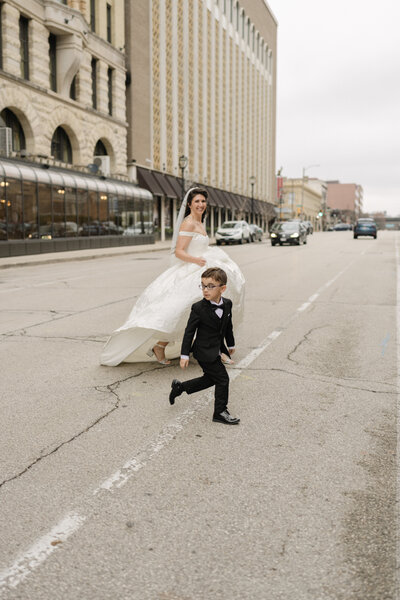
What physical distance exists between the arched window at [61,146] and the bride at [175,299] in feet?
95.2

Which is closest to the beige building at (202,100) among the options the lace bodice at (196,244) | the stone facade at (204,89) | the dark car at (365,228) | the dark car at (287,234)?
the stone facade at (204,89)

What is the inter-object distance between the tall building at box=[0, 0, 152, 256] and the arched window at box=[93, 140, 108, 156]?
69 millimetres

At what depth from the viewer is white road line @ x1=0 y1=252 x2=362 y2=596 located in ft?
7.74

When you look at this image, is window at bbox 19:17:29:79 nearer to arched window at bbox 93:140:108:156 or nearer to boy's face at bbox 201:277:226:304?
arched window at bbox 93:140:108:156

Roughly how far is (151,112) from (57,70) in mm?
11782

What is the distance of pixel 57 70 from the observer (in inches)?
1277

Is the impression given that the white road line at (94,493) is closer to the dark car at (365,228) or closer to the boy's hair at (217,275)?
the boy's hair at (217,275)

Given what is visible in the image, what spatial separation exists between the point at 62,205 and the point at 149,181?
14254mm

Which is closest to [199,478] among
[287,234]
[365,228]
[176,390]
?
[176,390]

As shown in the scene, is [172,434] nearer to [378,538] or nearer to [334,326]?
[378,538]

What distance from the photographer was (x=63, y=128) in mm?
33188

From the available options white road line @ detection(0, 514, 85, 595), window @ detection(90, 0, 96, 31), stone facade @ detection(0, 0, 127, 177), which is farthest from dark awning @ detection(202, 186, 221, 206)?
white road line @ detection(0, 514, 85, 595)

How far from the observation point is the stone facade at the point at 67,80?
28.0m

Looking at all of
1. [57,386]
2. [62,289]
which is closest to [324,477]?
[57,386]
